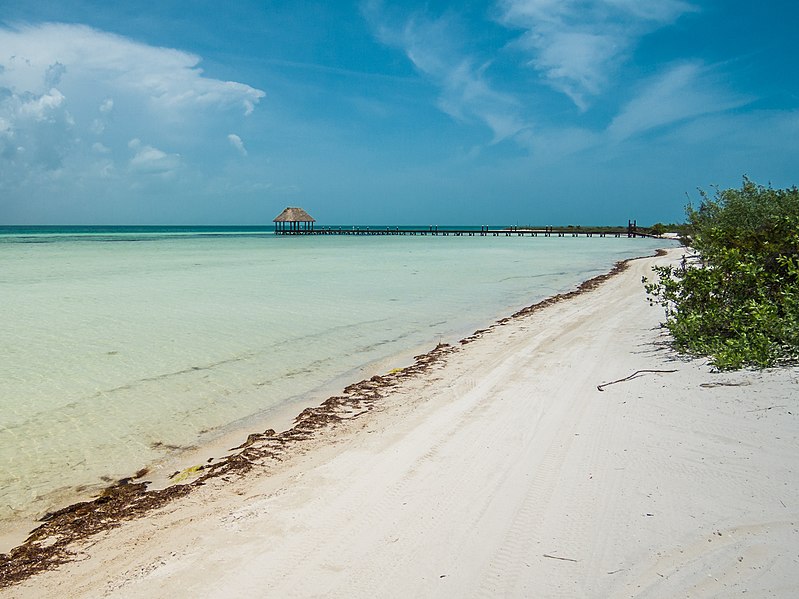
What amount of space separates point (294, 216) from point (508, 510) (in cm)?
7912

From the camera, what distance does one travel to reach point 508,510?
3.02 m

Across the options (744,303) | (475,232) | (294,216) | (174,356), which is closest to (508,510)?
(744,303)

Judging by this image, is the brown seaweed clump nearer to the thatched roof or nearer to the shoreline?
the shoreline

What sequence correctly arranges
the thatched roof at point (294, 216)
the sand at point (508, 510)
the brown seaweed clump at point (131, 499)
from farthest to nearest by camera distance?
the thatched roof at point (294, 216) → the brown seaweed clump at point (131, 499) → the sand at point (508, 510)

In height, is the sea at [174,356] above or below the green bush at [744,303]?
below

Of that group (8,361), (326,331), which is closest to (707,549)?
(326,331)

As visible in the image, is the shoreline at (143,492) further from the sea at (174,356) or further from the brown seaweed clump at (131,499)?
the sea at (174,356)

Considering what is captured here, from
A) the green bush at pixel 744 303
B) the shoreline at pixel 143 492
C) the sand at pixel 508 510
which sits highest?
the green bush at pixel 744 303

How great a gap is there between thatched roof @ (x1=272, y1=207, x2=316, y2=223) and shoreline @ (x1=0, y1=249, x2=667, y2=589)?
7529cm

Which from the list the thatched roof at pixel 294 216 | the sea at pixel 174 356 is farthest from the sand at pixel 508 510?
the thatched roof at pixel 294 216

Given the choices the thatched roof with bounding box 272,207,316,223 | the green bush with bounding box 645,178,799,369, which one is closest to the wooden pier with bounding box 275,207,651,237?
the thatched roof with bounding box 272,207,316,223

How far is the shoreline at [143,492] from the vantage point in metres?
3.10

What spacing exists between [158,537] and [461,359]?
492cm

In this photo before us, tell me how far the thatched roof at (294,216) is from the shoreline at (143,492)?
75.3 metres
